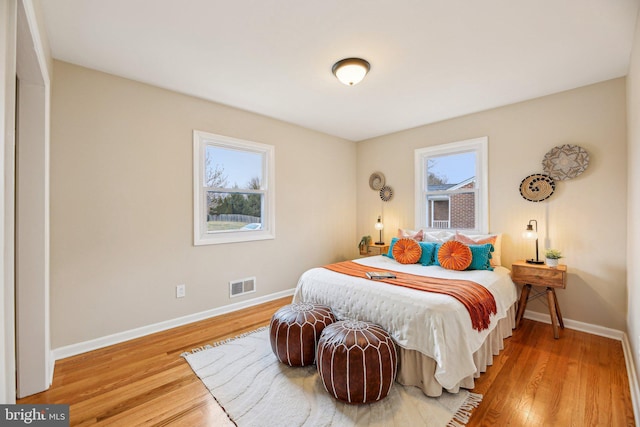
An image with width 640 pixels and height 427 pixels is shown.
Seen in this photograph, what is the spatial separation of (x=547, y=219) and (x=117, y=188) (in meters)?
4.49

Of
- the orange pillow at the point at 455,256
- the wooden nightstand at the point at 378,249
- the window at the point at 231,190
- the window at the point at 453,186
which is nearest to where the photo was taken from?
the orange pillow at the point at 455,256

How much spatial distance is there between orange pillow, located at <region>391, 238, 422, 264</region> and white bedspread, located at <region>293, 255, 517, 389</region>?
0.49 meters

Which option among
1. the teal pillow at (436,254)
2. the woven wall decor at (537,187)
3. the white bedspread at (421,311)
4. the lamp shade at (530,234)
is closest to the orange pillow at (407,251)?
the teal pillow at (436,254)

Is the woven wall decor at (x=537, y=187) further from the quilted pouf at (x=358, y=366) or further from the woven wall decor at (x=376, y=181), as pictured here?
the quilted pouf at (x=358, y=366)

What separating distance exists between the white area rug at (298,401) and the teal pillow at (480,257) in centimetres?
142

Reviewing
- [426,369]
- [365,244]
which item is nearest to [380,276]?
[426,369]

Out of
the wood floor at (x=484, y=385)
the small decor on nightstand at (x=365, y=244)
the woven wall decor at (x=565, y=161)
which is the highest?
the woven wall decor at (x=565, y=161)

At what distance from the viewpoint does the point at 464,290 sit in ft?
7.46

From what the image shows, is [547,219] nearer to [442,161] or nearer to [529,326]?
[529,326]

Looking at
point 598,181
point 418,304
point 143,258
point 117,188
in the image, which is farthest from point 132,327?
point 598,181

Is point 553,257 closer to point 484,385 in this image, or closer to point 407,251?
point 407,251

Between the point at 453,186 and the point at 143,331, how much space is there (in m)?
4.12

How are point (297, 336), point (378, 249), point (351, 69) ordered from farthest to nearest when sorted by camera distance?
point (378, 249)
point (351, 69)
point (297, 336)

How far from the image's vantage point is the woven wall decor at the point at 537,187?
311 cm
